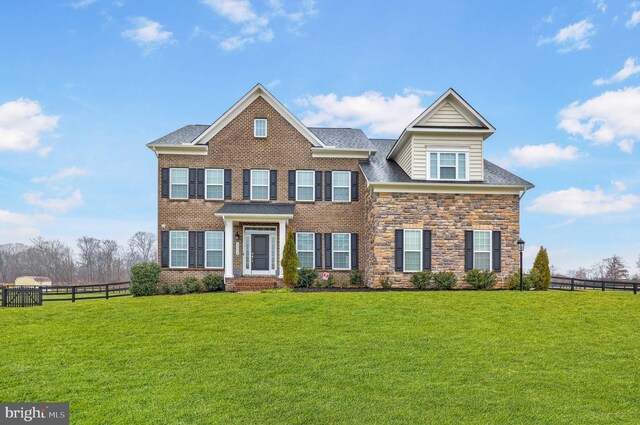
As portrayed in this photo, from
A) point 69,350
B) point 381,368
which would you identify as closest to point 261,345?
point 381,368

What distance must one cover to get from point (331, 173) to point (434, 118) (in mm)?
5633

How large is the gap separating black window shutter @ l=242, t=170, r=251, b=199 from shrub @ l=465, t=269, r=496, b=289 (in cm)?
1109

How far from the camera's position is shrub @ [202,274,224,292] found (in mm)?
22562

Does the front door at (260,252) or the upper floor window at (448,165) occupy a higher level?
the upper floor window at (448,165)

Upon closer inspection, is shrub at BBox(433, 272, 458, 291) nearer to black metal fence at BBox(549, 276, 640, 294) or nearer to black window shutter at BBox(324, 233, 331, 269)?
black window shutter at BBox(324, 233, 331, 269)

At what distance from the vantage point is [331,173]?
24.1m

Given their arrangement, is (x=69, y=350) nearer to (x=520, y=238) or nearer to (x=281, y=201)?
(x=281, y=201)

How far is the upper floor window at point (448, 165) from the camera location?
22.2 meters

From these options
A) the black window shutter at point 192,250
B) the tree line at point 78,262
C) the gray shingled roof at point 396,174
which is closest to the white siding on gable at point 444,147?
the gray shingled roof at point 396,174

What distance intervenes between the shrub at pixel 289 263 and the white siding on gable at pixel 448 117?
28.1 feet

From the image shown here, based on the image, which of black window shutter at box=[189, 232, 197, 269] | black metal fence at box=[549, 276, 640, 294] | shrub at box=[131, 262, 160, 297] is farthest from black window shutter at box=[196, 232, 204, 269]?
black metal fence at box=[549, 276, 640, 294]

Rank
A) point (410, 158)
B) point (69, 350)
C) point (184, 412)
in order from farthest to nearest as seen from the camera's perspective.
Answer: point (410, 158) → point (69, 350) → point (184, 412)

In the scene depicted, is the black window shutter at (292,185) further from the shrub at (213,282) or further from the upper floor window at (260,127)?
the shrub at (213,282)

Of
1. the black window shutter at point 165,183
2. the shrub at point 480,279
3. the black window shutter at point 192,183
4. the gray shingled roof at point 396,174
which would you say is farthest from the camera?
the black window shutter at point 192,183
